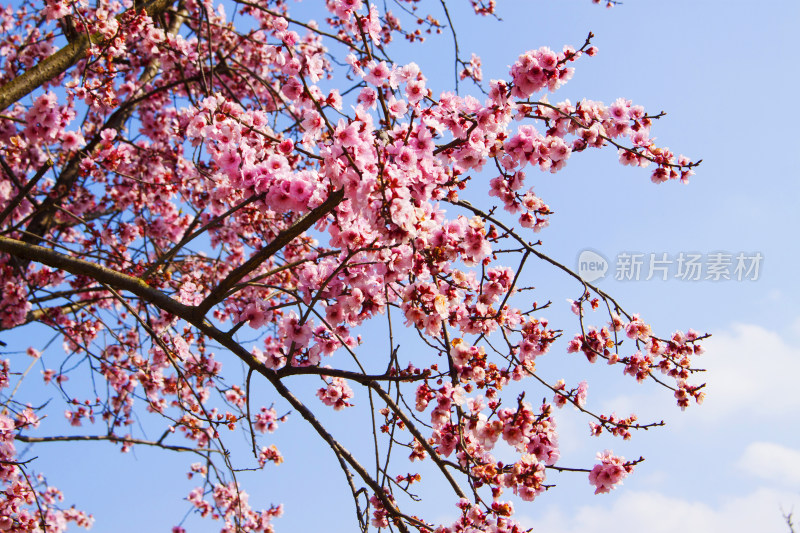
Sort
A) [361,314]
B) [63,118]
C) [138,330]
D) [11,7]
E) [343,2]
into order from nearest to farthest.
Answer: [361,314] → [343,2] → [63,118] → [138,330] → [11,7]

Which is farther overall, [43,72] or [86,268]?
[43,72]

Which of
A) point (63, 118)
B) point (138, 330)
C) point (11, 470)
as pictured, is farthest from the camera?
point (138, 330)

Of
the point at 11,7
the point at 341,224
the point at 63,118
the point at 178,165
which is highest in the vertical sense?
the point at 11,7

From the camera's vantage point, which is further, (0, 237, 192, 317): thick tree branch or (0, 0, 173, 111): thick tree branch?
(0, 0, 173, 111): thick tree branch

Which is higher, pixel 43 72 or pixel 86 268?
pixel 43 72

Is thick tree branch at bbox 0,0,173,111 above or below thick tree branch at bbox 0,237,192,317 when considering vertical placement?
above

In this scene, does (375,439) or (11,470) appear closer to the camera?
(375,439)

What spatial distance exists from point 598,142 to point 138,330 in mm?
5598

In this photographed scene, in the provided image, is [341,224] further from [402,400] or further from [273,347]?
[273,347]

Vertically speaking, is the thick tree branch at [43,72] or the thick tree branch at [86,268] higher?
the thick tree branch at [43,72]

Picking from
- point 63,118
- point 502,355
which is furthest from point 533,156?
point 63,118

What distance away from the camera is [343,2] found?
3748 mm

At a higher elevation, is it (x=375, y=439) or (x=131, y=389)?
(x=131, y=389)

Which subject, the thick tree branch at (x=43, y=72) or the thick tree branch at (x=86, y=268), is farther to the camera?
the thick tree branch at (x=43, y=72)
